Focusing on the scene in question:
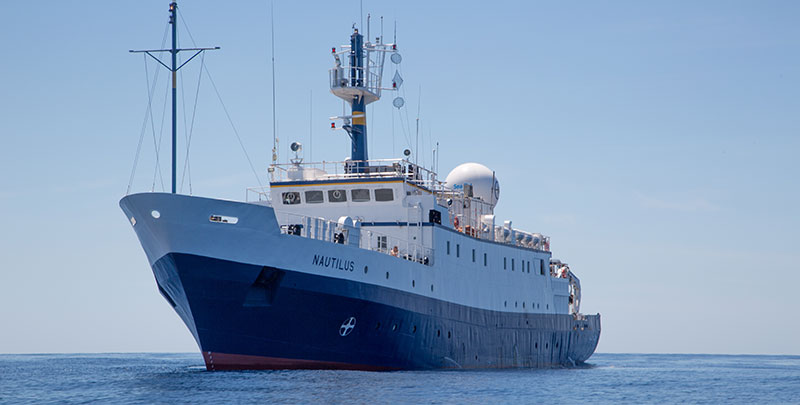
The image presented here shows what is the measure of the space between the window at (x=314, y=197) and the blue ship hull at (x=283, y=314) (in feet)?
20.8

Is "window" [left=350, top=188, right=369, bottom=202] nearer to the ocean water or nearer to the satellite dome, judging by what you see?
the ocean water

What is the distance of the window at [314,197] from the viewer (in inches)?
1572

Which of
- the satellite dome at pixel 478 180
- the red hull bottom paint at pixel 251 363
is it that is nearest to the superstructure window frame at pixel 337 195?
the red hull bottom paint at pixel 251 363

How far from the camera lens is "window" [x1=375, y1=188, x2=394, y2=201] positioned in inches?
1565

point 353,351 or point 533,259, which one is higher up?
point 533,259

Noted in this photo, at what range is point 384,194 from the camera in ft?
131

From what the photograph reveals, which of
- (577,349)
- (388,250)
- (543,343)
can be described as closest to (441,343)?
(388,250)

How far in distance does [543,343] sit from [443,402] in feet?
91.4

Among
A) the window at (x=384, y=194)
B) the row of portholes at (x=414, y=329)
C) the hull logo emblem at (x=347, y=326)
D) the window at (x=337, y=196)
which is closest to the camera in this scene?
the hull logo emblem at (x=347, y=326)

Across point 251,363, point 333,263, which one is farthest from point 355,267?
point 251,363

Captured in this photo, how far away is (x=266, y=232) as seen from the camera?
30.6 m

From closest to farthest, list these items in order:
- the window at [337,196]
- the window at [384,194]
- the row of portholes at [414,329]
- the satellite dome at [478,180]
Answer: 1. the row of portholes at [414,329]
2. the window at [384,194]
3. the window at [337,196]
4. the satellite dome at [478,180]

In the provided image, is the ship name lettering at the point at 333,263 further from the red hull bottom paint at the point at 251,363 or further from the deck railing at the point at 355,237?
the red hull bottom paint at the point at 251,363

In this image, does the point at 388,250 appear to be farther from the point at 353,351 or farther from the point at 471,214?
the point at 471,214
